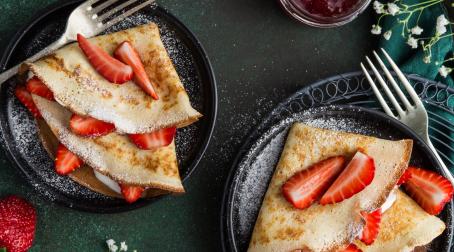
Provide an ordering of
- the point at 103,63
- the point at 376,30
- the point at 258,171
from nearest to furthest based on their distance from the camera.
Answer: the point at 103,63 < the point at 258,171 < the point at 376,30

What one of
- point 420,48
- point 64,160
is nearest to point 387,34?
point 420,48

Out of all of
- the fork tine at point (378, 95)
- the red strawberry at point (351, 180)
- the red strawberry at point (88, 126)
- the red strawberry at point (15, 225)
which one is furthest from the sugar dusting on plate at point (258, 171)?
the red strawberry at point (15, 225)

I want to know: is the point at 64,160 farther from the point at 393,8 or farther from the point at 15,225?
the point at 393,8

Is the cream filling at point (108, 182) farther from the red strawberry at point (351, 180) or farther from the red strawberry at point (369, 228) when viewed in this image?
the red strawberry at point (369, 228)

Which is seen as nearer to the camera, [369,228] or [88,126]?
[88,126]

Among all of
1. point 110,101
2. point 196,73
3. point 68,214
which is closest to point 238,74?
point 196,73

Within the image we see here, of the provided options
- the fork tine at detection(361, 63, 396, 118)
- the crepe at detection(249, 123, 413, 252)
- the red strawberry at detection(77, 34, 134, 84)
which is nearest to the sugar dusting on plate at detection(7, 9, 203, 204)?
the red strawberry at detection(77, 34, 134, 84)

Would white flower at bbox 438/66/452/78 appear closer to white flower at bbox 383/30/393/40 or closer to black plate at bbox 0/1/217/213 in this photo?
white flower at bbox 383/30/393/40

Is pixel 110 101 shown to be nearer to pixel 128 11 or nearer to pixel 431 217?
pixel 128 11
